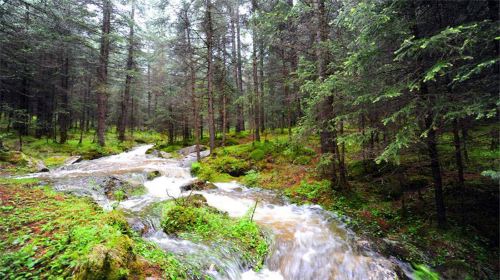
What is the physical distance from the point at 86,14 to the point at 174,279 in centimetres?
2060

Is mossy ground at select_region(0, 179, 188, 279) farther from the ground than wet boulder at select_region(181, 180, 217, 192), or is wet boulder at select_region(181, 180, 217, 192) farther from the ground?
mossy ground at select_region(0, 179, 188, 279)

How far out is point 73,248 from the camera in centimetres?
392

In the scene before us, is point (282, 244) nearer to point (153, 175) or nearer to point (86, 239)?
point (86, 239)

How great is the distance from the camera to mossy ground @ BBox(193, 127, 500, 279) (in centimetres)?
555

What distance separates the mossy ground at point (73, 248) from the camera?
3.41 metres

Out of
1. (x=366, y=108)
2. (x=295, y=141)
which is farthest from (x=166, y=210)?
(x=366, y=108)

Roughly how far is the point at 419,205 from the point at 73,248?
8.29 metres

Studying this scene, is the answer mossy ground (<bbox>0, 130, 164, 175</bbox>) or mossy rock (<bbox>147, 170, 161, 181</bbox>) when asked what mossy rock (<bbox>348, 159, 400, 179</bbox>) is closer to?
mossy rock (<bbox>147, 170, 161, 181</bbox>)

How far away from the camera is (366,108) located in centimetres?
700

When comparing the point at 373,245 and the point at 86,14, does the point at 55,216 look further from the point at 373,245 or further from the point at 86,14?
the point at 86,14

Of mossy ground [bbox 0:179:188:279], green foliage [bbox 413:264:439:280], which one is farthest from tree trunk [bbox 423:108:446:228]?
mossy ground [bbox 0:179:188:279]

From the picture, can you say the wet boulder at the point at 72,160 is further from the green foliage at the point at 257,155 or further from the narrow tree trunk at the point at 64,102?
the green foliage at the point at 257,155

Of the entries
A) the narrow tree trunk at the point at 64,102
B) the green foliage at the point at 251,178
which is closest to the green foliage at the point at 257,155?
the green foliage at the point at 251,178

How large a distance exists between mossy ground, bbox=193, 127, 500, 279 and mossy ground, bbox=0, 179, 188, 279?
5199mm
